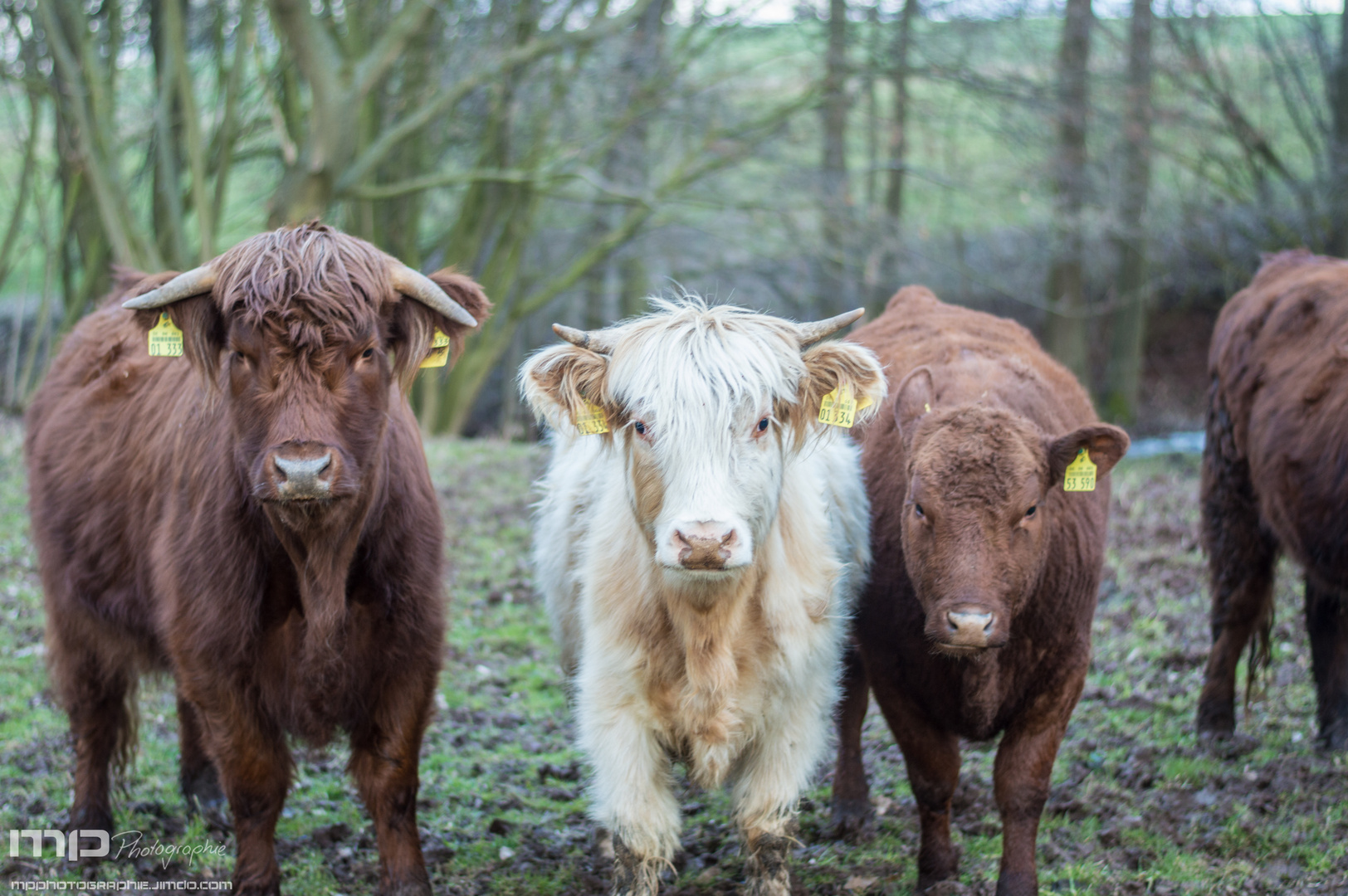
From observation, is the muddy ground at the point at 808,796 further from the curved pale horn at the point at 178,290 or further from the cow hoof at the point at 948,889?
the curved pale horn at the point at 178,290

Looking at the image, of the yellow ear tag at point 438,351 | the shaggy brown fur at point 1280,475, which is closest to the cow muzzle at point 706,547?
the yellow ear tag at point 438,351

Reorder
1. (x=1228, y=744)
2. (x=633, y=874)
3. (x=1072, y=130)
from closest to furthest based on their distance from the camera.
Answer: (x=633, y=874) < (x=1228, y=744) < (x=1072, y=130)

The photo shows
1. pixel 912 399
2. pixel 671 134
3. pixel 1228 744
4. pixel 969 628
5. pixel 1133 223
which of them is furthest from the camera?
pixel 671 134

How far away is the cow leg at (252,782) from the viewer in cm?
355

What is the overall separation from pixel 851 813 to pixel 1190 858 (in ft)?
4.00

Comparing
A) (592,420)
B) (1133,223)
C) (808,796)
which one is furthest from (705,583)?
(1133,223)

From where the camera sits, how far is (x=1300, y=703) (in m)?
5.81

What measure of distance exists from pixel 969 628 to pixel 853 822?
1538 mm

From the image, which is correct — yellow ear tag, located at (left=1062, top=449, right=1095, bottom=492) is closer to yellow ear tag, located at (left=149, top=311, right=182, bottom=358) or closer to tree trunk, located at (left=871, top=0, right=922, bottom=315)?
yellow ear tag, located at (left=149, top=311, right=182, bottom=358)

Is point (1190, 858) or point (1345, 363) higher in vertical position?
point (1345, 363)

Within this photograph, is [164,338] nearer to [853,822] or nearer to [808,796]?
[853,822]

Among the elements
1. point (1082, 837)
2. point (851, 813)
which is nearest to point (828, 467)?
point (851, 813)

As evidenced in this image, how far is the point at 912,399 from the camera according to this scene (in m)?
4.00

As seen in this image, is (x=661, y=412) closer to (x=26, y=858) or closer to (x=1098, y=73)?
(x=26, y=858)
